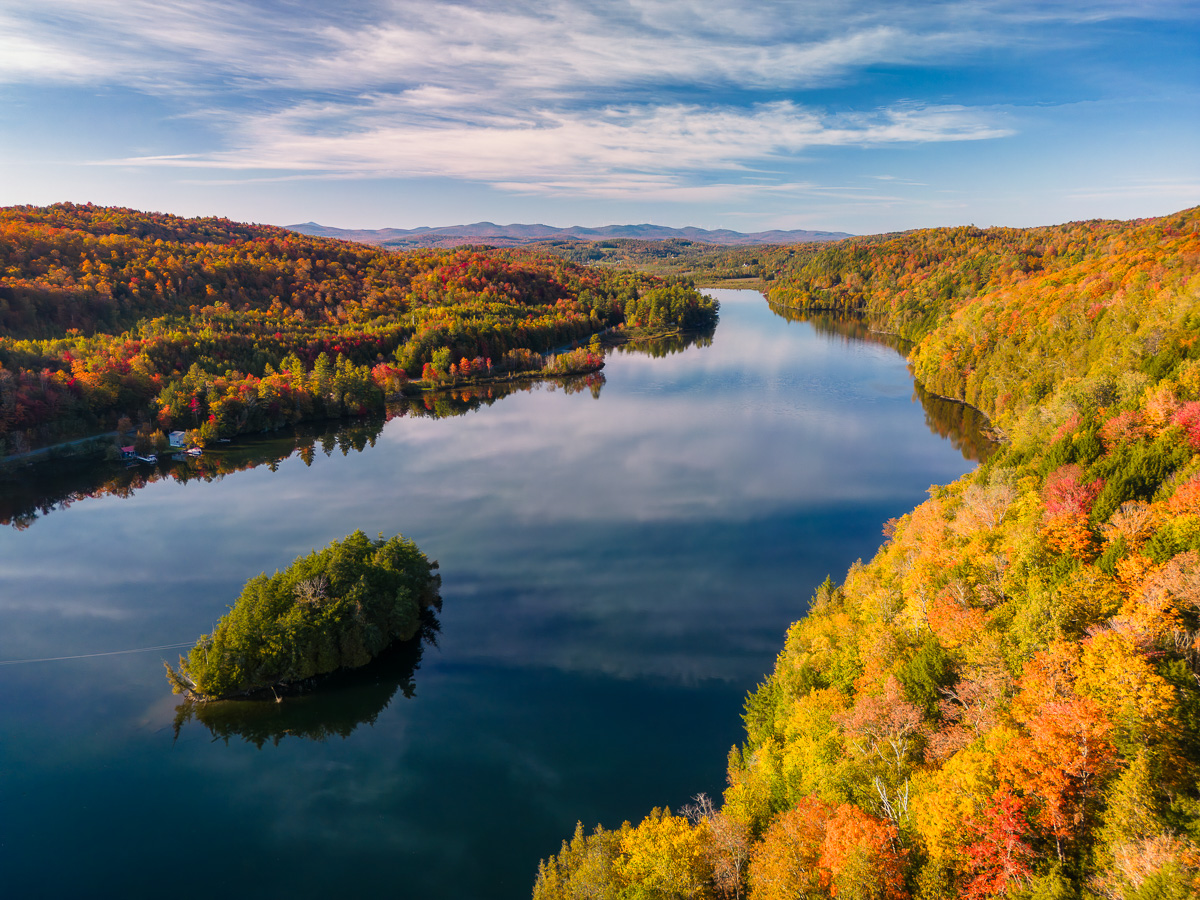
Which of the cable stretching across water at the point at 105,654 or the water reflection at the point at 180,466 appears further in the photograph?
the water reflection at the point at 180,466

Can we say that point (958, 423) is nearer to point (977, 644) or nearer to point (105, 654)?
point (977, 644)

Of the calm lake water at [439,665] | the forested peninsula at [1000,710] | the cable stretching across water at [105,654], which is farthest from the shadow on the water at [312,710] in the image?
the forested peninsula at [1000,710]

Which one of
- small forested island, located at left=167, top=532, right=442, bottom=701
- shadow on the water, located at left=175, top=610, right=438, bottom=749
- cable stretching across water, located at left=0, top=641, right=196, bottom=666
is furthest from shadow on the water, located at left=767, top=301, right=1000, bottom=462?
cable stretching across water, located at left=0, top=641, right=196, bottom=666

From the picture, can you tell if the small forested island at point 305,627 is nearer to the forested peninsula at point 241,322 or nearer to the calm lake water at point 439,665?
the calm lake water at point 439,665

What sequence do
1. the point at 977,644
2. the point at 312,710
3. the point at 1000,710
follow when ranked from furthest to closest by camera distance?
1. the point at 312,710
2. the point at 977,644
3. the point at 1000,710

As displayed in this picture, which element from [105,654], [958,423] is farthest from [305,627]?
[958,423]

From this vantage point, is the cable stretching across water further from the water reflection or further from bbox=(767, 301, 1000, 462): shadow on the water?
bbox=(767, 301, 1000, 462): shadow on the water
